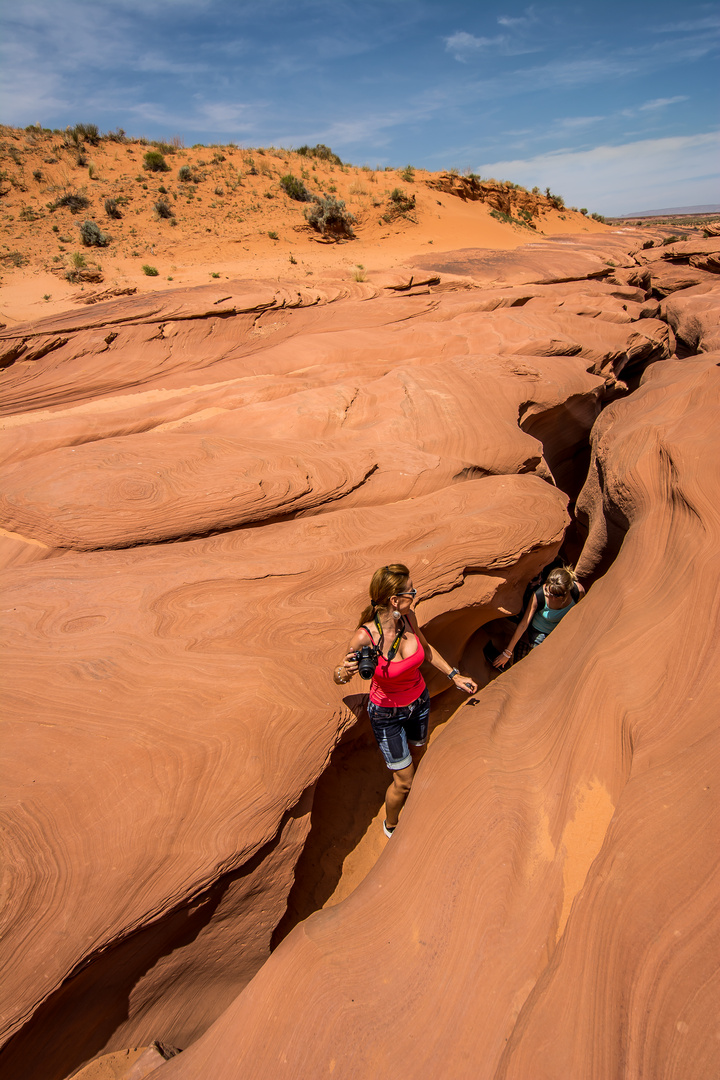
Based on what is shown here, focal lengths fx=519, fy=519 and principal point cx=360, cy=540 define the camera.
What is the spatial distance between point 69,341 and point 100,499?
4.83 metres

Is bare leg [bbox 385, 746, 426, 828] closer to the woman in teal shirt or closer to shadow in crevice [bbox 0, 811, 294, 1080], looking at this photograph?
shadow in crevice [bbox 0, 811, 294, 1080]

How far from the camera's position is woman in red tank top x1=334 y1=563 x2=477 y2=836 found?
306cm

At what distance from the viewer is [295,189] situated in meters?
Answer: 22.1

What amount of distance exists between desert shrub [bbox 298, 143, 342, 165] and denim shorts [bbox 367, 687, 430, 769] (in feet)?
107

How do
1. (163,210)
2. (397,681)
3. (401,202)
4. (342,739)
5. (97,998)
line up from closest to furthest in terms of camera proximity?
(97,998) < (397,681) < (342,739) < (163,210) < (401,202)

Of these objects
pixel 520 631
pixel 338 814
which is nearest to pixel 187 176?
pixel 520 631

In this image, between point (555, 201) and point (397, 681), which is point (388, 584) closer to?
point (397, 681)

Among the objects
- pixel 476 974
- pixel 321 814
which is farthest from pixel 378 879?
pixel 321 814

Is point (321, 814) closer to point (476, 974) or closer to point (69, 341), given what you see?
point (476, 974)

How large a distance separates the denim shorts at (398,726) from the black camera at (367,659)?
278 mm

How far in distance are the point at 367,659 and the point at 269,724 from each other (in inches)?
28.0

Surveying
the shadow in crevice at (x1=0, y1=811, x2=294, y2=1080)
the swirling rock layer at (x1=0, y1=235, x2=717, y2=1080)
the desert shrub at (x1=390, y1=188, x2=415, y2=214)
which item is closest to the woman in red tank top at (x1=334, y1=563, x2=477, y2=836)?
the swirling rock layer at (x1=0, y1=235, x2=717, y2=1080)

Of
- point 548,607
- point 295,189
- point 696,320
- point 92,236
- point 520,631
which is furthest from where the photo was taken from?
point 295,189

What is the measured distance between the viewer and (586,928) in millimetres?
2238
